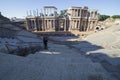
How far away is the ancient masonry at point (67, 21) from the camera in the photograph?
47438mm

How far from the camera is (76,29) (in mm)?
48656

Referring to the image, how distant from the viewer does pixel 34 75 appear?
26.9ft

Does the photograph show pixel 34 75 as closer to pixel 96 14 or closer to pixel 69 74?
pixel 69 74

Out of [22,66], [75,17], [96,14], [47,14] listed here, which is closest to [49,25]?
[47,14]

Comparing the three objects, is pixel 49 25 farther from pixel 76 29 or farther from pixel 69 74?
pixel 69 74

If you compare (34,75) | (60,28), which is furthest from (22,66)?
(60,28)

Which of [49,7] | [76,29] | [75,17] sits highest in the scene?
[49,7]

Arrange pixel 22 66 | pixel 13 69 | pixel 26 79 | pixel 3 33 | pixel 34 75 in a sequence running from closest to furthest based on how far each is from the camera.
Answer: pixel 26 79
pixel 34 75
pixel 13 69
pixel 22 66
pixel 3 33

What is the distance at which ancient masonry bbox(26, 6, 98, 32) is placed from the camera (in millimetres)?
47438

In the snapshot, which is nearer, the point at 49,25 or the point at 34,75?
the point at 34,75

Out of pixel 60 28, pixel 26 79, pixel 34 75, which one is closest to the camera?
pixel 26 79

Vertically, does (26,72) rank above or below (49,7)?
below

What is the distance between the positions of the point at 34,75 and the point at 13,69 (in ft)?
5.16

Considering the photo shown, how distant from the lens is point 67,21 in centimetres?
4925
